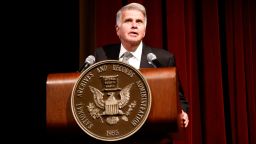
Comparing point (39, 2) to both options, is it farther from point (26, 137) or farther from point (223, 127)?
point (223, 127)

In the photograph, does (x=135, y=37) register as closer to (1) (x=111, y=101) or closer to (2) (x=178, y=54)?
(1) (x=111, y=101)

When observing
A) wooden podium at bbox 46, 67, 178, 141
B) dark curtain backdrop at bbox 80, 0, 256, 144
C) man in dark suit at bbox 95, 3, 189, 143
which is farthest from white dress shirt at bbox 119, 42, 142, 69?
dark curtain backdrop at bbox 80, 0, 256, 144

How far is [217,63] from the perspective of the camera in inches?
132

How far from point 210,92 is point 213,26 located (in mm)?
477

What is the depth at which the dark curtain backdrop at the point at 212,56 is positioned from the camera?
3303 mm

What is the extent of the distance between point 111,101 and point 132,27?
691 millimetres

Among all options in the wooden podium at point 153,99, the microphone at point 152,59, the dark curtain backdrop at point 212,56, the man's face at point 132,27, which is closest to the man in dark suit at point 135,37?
the man's face at point 132,27

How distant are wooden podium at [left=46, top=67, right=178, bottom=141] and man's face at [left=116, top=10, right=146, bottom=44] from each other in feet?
1.86

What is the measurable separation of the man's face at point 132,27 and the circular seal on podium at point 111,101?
58cm

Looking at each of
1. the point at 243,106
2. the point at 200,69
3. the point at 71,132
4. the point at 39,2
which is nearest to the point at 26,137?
the point at 39,2

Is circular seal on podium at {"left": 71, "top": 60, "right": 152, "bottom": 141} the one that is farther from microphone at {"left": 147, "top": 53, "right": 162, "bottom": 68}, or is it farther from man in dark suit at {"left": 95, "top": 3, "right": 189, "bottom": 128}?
man in dark suit at {"left": 95, "top": 3, "right": 189, "bottom": 128}

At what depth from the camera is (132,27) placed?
7.36 feet

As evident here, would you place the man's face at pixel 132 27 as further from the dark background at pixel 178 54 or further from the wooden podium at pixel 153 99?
the dark background at pixel 178 54

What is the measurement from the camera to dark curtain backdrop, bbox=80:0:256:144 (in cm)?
330
